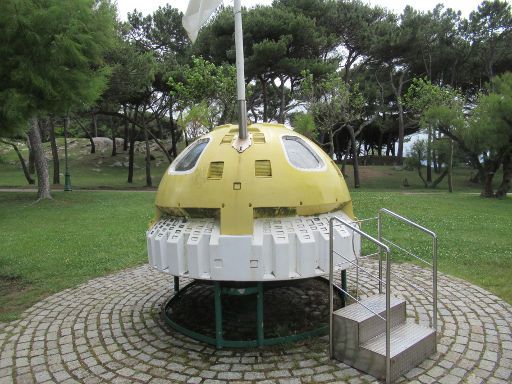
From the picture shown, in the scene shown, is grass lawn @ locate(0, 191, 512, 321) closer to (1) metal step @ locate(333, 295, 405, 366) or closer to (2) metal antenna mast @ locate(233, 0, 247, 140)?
(1) metal step @ locate(333, 295, 405, 366)

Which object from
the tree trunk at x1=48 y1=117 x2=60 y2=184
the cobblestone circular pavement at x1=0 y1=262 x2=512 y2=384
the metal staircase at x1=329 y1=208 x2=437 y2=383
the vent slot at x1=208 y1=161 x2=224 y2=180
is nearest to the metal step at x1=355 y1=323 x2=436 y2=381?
the metal staircase at x1=329 y1=208 x2=437 y2=383

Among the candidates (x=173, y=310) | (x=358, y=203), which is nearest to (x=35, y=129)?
(x=358, y=203)

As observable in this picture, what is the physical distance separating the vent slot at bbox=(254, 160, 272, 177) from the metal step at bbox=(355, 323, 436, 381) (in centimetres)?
193

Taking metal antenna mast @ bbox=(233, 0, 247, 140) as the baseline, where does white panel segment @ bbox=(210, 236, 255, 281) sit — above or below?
below

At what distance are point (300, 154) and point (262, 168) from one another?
2.04 ft

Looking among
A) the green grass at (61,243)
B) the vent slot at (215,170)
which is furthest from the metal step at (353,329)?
the green grass at (61,243)

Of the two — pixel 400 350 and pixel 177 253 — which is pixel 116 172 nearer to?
pixel 177 253

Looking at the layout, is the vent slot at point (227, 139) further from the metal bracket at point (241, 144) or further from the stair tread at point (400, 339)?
the stair tread at point (400, 339)

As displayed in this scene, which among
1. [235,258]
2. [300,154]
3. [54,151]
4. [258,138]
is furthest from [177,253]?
[54,151]

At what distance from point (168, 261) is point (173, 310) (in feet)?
5.50

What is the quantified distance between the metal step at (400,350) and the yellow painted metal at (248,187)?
1431 millimetres

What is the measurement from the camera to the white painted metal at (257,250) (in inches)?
163

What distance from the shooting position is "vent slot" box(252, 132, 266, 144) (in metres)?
4.67

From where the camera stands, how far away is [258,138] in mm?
4727
